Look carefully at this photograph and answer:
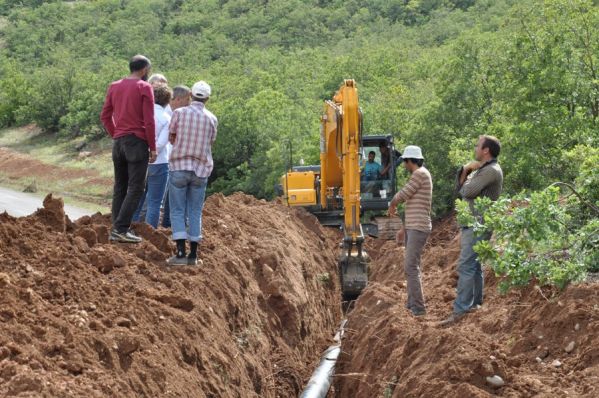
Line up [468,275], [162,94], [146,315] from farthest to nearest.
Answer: [162,94] → [468,275] → [146,315]

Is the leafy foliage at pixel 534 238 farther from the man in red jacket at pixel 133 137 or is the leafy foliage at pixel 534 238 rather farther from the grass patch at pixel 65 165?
the grass patch at pixel 65 165

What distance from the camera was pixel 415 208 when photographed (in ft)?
41.4

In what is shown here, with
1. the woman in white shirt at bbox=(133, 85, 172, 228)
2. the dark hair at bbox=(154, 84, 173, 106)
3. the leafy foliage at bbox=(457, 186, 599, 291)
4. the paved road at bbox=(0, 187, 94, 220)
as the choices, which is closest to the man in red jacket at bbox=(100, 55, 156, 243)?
the woman in white shirt at bbox=(133, 85, 172, 228)

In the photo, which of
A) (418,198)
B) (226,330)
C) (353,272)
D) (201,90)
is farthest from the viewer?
(353,272)

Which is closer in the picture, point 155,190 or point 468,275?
point 468,275

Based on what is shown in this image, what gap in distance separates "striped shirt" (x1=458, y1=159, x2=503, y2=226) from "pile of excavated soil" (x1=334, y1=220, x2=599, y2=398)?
1.09 m

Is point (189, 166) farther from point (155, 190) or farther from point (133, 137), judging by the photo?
point (155, 190)

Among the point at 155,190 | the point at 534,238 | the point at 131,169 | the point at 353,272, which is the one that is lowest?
the point at 353,272

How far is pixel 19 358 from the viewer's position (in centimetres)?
733

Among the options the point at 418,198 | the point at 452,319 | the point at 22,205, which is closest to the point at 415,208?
the point at 418,198

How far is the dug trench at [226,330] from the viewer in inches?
316

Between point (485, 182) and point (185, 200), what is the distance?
317 centimetres

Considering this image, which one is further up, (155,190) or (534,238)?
(155,190)

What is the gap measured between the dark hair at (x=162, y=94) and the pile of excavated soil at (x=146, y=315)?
5.08ft
